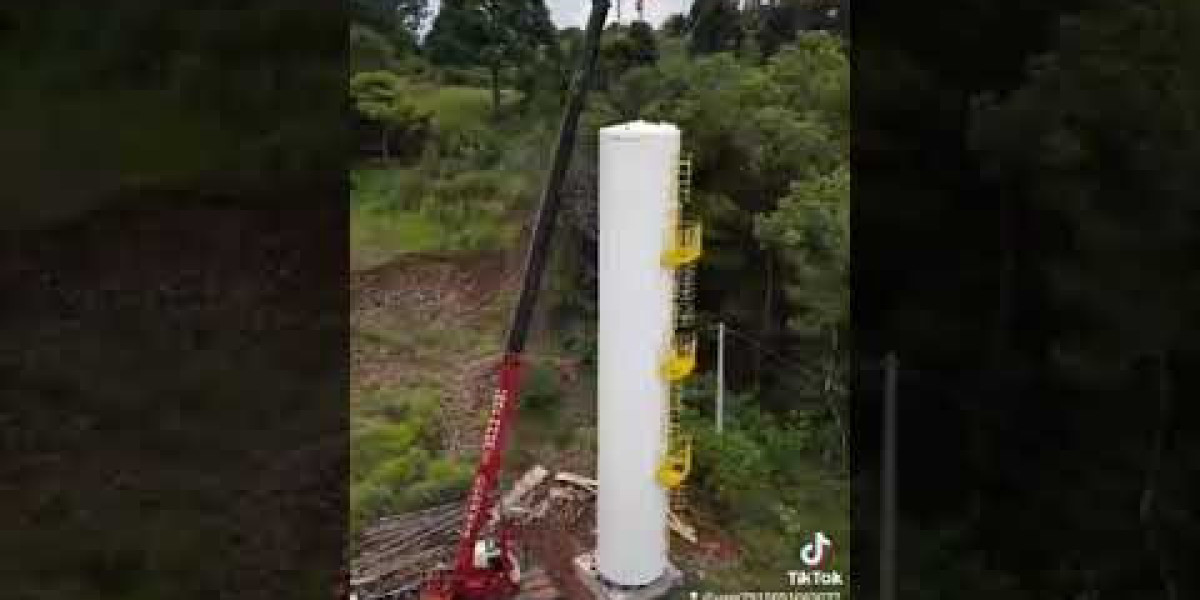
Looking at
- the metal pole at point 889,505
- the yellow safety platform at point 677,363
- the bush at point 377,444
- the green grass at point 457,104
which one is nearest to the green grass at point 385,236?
the green grass at point 457,104

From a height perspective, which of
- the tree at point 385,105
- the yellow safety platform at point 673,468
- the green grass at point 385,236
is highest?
the tree at point 385,105

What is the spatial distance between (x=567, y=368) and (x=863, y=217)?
5.21 feet

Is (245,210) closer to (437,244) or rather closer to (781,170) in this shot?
(437,244)

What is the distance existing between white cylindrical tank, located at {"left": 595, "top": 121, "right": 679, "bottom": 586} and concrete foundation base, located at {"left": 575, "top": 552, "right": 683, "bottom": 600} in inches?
1.4

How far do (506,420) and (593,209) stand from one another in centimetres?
179

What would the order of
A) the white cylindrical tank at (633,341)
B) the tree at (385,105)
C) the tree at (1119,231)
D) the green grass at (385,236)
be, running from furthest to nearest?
the tree at (385,105) < the green grass at (385,236) < the tree at (1119,231) < the white cylindrical tank at (633,341)

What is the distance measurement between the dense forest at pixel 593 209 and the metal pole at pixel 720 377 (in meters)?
0.06

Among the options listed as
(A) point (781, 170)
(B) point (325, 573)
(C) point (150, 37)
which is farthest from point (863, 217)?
(C) point (150, 37)

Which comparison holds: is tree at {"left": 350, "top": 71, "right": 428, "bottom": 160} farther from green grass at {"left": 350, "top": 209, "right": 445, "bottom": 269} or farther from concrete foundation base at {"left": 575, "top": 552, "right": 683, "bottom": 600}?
concrete foundation base at {"left": 575, "top": 552, "right": 683, "bottom": 600}

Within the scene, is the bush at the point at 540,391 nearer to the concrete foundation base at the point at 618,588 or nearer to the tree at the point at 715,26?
the concrete foundation base at the point at 618,588

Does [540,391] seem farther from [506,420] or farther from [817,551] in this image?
[817,551]

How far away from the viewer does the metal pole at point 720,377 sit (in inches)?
211

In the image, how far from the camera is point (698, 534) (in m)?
4.96

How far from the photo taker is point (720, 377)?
536 centimetres
